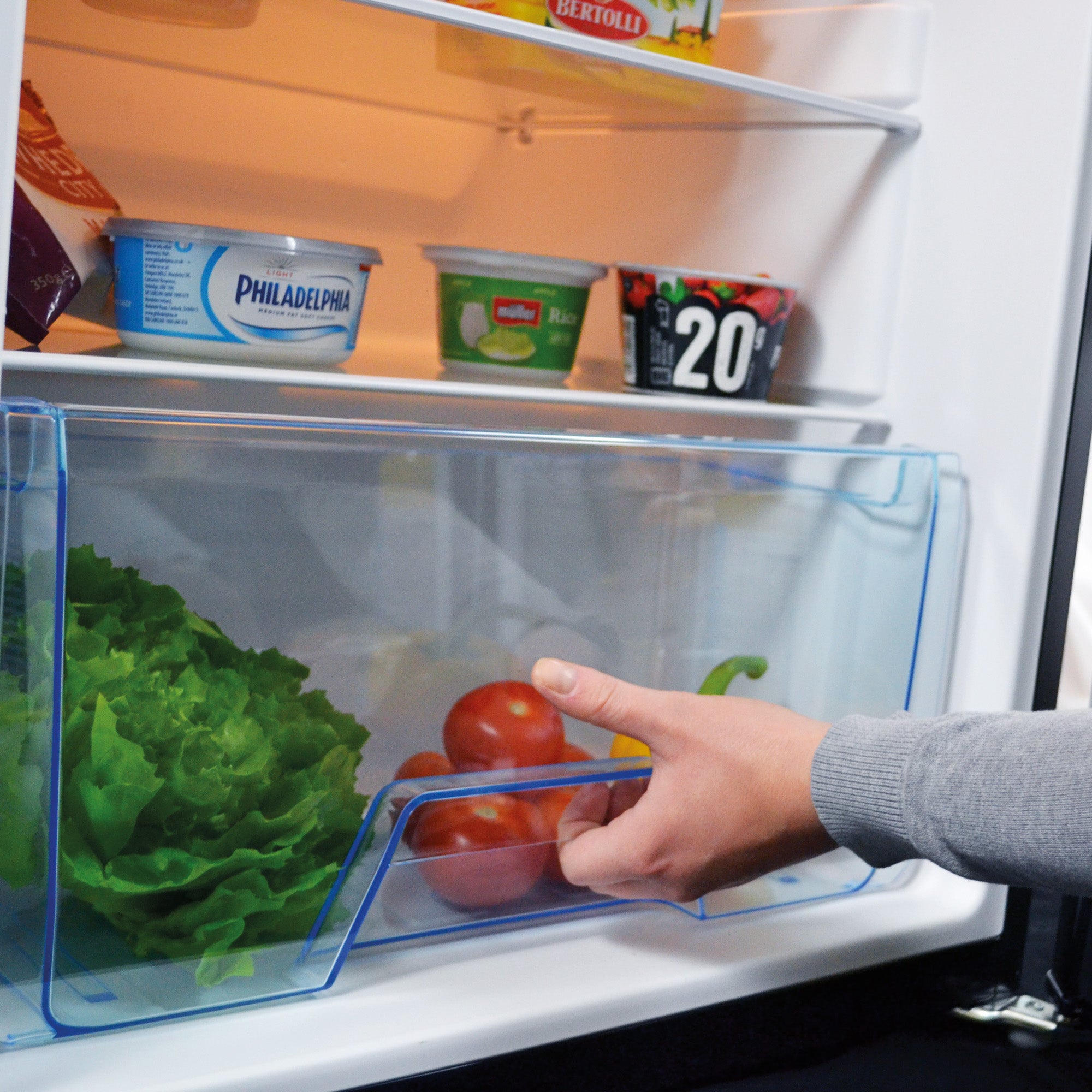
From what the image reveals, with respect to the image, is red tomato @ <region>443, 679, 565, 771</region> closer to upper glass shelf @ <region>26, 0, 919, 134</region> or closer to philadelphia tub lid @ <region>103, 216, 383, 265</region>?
philadelphia tub lid @ <region>103, 216, 383, 265</region>

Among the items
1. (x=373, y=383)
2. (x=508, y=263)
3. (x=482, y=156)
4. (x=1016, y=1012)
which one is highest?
(x=482, y=156)

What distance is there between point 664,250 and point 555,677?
73cm

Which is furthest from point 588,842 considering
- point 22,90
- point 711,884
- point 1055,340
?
point 22,90

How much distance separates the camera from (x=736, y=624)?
130 cm

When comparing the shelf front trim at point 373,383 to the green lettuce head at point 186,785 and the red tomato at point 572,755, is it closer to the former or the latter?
the green lettuce head at point 186,785

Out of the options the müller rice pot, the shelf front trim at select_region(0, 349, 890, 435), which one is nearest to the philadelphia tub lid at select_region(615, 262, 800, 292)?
the müller rice pot

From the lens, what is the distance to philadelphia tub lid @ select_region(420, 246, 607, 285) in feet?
3.59

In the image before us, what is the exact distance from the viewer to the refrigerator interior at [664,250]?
1.02 meters

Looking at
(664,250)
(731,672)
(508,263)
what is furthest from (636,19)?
(731,672)

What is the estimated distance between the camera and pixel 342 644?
1.12 meters

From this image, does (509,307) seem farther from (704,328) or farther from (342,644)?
(342,644)

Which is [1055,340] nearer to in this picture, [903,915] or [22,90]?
[903,915]

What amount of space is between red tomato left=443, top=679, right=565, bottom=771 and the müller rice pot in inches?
12.9

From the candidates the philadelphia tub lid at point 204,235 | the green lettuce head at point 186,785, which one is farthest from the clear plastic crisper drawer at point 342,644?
the philadelphia tub lid at point 204,235
